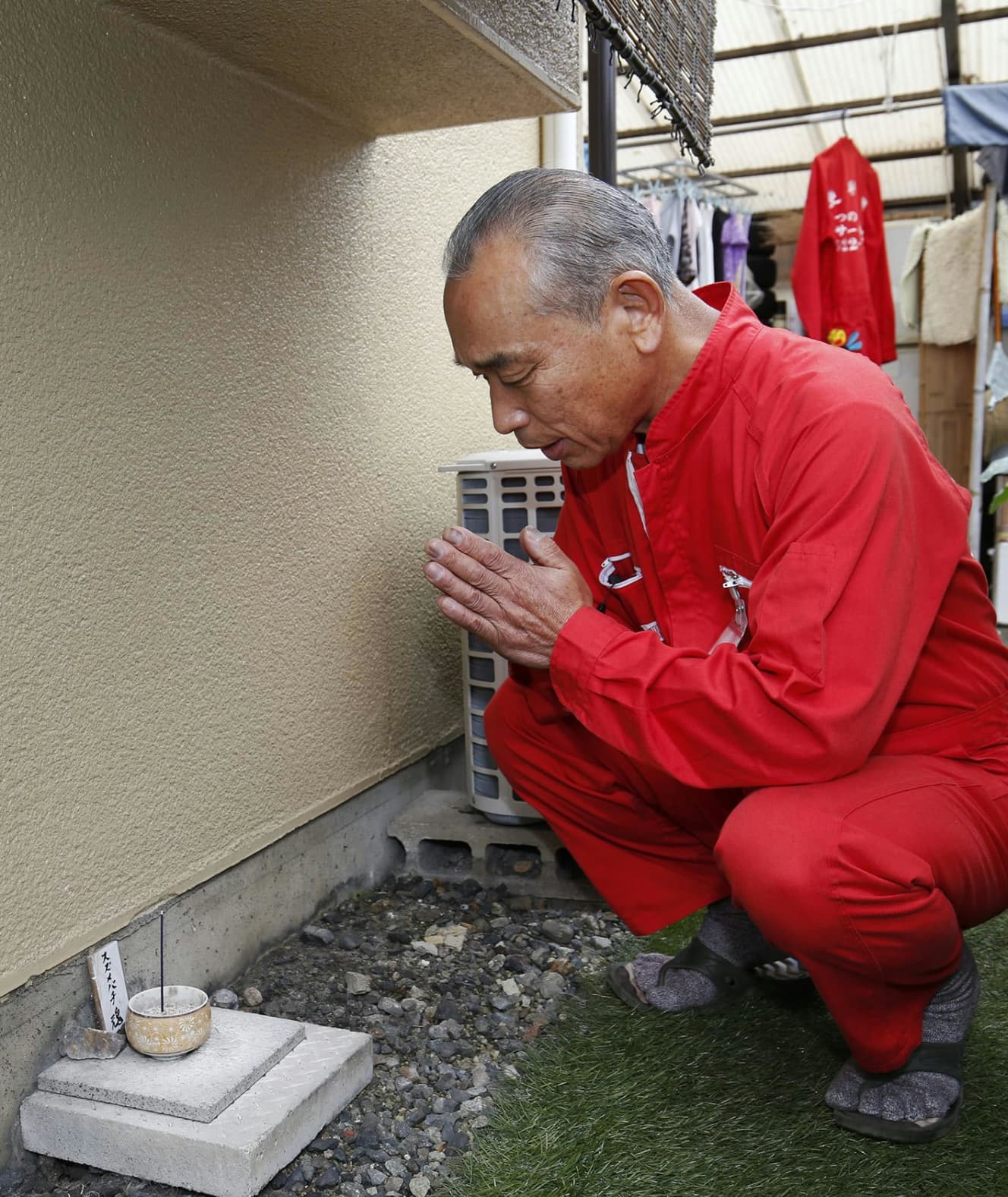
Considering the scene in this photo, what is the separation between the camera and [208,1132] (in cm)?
166

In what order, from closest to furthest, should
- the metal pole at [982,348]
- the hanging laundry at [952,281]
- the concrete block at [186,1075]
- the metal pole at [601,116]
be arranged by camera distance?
the concrete block at [186,1075] < the metal pole at [601,116] < the metal pole at [982,348] < the hanging laundry at [952,281]

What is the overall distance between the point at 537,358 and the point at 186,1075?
125 cm

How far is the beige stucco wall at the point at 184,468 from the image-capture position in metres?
1.77

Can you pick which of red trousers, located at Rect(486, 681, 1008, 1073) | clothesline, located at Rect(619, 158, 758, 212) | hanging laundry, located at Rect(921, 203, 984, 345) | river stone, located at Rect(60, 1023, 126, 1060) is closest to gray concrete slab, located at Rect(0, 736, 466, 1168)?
river stone, located at Rect(60, 1023, 126, 1060)

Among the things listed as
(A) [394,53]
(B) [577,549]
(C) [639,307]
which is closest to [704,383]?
(C) [639,307]

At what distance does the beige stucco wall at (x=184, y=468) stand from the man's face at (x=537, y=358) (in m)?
0.60

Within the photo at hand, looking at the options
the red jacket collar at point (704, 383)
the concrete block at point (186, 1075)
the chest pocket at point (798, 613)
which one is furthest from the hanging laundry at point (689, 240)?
the concrete block at point (186, 1075)

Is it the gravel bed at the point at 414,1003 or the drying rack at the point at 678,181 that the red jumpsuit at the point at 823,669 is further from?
the drying rack at the point at 678,181

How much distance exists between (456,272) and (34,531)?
77 cm

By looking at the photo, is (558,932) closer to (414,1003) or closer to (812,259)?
(414,1003)

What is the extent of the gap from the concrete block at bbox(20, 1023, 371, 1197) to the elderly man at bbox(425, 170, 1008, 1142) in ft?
2.41

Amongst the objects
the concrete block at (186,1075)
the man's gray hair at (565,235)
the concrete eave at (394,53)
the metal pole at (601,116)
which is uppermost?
the metal pole at (601,116)

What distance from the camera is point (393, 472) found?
2973 millimetres

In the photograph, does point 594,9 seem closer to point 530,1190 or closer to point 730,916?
point 730,916
